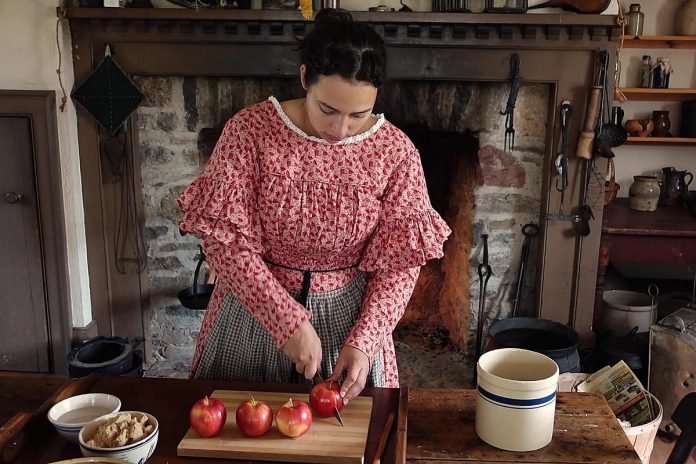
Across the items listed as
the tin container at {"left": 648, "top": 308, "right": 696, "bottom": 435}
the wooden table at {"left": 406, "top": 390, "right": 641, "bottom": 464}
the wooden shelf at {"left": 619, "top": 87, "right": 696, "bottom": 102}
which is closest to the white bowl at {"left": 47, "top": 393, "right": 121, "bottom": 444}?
the wooden table at {"left": 406, "top": 390, "right": 641, "bottom": 464}

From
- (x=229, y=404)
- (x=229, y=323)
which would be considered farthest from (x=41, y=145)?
(x=229, y=404)

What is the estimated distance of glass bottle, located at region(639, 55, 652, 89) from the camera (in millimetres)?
3326

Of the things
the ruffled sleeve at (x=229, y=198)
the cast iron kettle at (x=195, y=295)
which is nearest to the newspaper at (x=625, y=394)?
the ruffled sleeve at (x=229, y=198)

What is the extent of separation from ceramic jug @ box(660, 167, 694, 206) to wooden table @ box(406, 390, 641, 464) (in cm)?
243

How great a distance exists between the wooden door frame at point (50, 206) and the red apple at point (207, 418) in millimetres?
1850

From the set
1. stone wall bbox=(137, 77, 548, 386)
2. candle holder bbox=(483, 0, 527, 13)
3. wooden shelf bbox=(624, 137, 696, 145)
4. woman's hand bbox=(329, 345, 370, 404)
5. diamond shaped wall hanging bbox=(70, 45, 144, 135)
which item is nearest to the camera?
woman's hand bbox=(329, 345, 370, 404)

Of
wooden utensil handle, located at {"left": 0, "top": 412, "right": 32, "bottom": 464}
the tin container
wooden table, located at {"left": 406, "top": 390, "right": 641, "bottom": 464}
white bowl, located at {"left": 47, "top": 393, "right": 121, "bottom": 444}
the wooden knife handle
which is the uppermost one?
the wooden knife handle

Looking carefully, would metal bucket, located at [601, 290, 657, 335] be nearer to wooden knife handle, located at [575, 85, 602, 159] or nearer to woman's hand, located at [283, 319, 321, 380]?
wooden knife handle, located at [575, 85, 602, 159]

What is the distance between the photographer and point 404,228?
1306mm

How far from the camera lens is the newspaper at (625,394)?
1924mm

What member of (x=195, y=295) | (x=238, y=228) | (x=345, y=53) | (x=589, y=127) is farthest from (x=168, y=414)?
(x=589, y=127)

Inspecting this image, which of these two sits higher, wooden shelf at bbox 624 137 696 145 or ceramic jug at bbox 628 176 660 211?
wooden shelf at bbox 624 137 696 145

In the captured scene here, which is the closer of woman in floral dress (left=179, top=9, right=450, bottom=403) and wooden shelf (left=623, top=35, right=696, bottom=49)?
woman in floral dress (left=179, top=9, right=450, bottom=403)

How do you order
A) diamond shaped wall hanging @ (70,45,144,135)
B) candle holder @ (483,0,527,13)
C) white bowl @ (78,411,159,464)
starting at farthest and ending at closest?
diamond shaped wall hanging @ (70,45,144,135)
candle holder @ (483,0,527,13)
white bowl @ (78,411,159,464)
